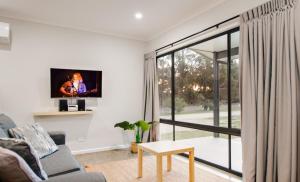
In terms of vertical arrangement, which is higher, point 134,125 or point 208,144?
point 134,125

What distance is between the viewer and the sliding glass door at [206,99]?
10.1ft

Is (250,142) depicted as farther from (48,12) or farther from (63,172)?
(48,12)

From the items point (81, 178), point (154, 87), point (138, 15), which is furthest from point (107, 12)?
point (81, 178)

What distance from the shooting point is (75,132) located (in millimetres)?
4254

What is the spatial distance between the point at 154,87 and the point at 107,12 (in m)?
1.76

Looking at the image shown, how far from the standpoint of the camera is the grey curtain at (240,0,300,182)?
214 cm

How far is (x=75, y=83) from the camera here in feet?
13.8

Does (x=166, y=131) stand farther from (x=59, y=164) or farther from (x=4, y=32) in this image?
(x=4, y=32)

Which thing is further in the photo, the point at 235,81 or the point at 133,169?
the point at 133,169

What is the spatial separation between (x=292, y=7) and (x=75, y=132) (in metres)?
3.94

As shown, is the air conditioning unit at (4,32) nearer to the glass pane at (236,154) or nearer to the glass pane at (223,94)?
the glass pane at (223,94)

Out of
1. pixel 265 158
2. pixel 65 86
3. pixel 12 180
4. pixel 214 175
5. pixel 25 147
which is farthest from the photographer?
pixel 65 86

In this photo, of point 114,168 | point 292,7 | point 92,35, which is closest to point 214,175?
point 114,168

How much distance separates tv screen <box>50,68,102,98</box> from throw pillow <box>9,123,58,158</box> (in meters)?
1.49
